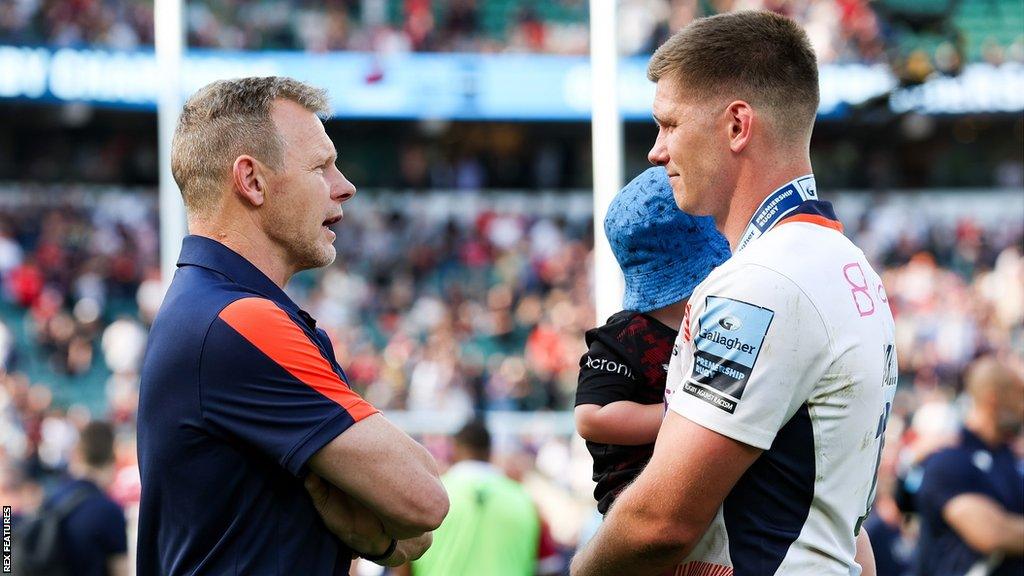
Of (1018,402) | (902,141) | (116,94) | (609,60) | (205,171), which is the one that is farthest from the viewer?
(902,141)

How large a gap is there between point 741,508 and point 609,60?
4067mm

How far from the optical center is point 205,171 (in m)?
2.39

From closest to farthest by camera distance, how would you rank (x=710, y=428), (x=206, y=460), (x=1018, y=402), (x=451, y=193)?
1. (x=710, y=428)
2. (x=206, y=460)
3. (x=1018, y=402)
4. (x=451, y=193)

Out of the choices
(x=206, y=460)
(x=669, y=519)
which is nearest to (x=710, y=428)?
(x=669, y=519)

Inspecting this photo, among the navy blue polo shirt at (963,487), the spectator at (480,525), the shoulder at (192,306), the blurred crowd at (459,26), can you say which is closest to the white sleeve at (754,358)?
the shoulder at (192,306)

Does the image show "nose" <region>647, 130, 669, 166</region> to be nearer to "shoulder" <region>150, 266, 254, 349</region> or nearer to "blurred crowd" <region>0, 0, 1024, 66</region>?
"shoulder" <region>150, 266, 254, 349</region>

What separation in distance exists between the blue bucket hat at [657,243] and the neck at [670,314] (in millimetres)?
16

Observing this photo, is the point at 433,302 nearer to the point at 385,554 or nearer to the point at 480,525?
the point at 480,525

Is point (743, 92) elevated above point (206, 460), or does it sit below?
above

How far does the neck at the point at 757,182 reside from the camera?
2230 mm

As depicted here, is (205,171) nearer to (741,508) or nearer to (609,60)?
(741,508)

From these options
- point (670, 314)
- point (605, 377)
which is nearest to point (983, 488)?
point (670, 314)

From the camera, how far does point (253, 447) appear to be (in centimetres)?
217

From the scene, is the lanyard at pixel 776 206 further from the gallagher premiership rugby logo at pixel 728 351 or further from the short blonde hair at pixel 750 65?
the gallagher premiership rugby logo at pixel 728 351
